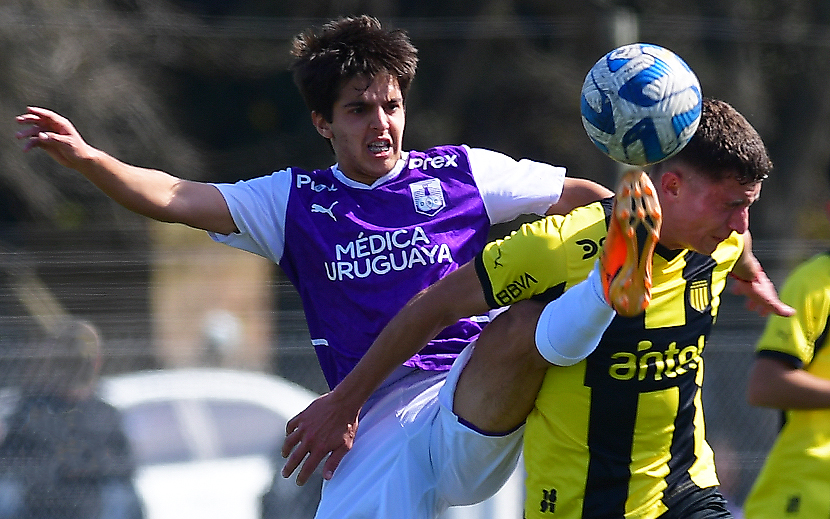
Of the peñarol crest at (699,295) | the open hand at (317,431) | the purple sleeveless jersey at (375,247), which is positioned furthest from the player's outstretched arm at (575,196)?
the open hand at (317,431)

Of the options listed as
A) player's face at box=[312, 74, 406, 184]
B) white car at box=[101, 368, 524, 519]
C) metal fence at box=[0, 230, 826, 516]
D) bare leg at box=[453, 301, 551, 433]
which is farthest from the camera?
metal fence at box=[0, 230, 826, 516]

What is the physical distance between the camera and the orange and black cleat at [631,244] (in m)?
2.84

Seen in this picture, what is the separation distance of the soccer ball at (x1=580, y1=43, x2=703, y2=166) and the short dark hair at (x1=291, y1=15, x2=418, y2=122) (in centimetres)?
110

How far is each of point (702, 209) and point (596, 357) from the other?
500 mm

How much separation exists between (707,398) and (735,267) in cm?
377

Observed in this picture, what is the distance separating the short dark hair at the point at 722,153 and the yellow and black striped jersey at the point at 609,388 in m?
0.26

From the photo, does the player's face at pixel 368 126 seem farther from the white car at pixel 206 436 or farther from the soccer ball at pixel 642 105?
the white car at pixel 206 436

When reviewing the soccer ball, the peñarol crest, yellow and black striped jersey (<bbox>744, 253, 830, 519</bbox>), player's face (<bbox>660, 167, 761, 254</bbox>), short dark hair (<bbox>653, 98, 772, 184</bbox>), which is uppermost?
the soccer ball

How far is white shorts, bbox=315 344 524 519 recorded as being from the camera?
362cm

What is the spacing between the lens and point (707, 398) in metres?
7.44

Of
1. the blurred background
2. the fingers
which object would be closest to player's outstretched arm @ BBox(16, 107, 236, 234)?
the fingers

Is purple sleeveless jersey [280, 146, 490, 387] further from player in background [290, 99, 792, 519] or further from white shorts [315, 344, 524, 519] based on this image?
player in background [290, 99, 792, 519]

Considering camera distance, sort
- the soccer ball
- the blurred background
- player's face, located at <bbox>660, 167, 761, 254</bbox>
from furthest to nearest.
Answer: the blurred background, player's face, located at <bbox>660, 167, 761, 254</bbox>, the soccer ball

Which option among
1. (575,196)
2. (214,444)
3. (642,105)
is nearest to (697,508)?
(575,196)
